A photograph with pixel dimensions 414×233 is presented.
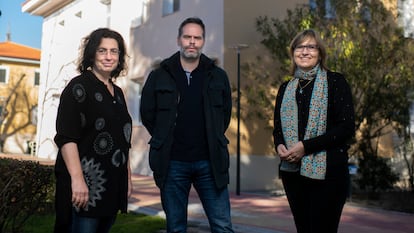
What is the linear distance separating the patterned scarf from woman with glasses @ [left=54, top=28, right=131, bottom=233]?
1.11 m

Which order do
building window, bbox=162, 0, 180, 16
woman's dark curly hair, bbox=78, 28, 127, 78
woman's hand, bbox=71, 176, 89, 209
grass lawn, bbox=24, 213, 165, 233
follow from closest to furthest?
woman's hand, bbox=71, 176, 89, 209, woman's dark curly hair, bbox=78, 28, 127, 78, grass lawn, bbox=24, 213, 165, 233, building window, bbox=162, 0, 180, 16

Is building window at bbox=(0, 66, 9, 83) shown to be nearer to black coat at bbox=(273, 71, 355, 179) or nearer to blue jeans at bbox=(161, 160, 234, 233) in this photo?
blue jeans at bbox=(161, 160, 234, 233)

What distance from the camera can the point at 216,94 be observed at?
3447 mm

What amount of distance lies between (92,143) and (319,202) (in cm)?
149

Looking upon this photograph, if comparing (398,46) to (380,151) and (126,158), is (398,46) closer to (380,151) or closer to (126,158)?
(380,151)

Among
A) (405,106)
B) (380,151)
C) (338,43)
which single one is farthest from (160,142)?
(380,151)

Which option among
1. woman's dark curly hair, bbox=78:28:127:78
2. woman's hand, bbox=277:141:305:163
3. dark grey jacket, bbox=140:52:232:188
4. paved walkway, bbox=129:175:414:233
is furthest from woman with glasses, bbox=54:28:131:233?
paved walkway, bbox=129:175:414:233

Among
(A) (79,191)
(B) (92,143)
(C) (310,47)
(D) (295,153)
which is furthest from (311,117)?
(A) (79,191)

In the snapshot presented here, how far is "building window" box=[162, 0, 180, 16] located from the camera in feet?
52.5

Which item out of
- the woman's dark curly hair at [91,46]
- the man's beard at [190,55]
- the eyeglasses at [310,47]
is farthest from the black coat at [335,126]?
the woman's dark curly hair at [91,46]

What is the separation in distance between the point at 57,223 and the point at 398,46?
1001cm

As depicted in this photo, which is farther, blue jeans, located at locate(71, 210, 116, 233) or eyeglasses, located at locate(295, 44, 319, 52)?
eyeglasses, located at locate(295, 44, 319, 52)

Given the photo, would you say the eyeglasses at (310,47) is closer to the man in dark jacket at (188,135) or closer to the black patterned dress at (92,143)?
the man in dark jacket at (188,135)

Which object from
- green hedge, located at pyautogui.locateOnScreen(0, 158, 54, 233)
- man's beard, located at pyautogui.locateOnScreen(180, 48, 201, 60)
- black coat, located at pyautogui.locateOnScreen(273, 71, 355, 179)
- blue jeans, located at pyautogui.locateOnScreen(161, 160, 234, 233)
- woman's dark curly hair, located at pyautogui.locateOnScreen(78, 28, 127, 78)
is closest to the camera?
woman's dark curly hair, located at pyautogui.locateOnScreen(78, 28, 127, 78)
